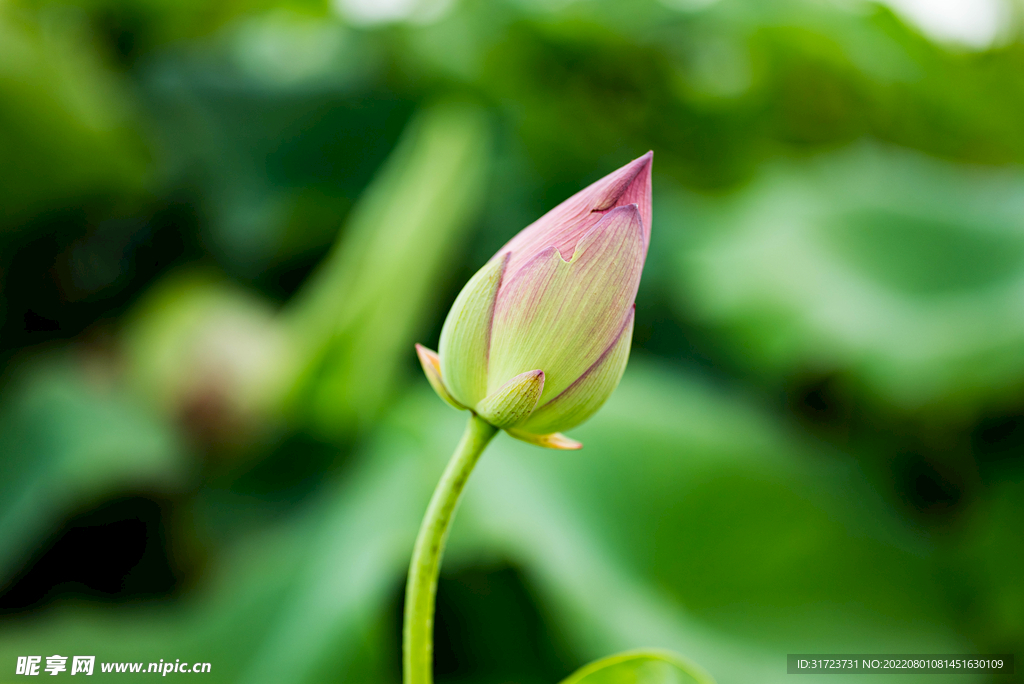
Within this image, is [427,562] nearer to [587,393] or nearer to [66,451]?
[587,393]

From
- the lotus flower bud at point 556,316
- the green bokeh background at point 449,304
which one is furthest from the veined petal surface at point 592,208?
the green bokeh background at point 449,304

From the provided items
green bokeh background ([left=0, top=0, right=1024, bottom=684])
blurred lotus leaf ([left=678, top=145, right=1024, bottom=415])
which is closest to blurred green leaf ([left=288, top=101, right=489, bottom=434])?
green bokeh background ([left=0, top=0, right=1024, bottom=684])

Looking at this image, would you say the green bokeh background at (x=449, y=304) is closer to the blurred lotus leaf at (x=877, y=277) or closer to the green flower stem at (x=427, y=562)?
the blurred lotus leaf at (x=877, y=277)

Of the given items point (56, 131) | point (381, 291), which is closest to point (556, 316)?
point (381, 291)

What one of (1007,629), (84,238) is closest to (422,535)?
(1007,629)

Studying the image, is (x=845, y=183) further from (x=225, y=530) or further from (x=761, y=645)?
(x=225, y=530)

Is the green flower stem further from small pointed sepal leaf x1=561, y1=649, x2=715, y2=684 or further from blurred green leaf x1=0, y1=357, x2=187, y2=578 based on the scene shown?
blurred green leaf x1=0, y1=357, x2=187, y2=578

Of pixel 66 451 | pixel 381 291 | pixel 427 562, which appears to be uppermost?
pixel 427 562

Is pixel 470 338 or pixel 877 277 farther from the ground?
pixel 470 338
